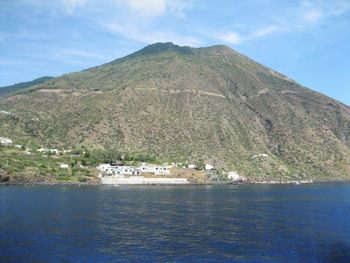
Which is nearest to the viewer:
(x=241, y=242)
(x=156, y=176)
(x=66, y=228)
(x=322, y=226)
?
(x=241, y=242)

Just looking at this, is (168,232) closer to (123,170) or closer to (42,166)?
(42,166)

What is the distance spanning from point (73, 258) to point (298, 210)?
63800 millimetres

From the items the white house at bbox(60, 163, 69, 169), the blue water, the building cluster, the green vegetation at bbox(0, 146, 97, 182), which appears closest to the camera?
the blue water

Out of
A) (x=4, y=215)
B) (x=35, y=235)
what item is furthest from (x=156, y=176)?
(x=35, y=235)

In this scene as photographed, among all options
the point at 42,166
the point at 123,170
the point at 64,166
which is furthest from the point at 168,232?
the point at 123,170

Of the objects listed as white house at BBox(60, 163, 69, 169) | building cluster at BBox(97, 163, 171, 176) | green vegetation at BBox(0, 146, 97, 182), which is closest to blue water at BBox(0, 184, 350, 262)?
green vegetation at BBox(0, 146, 97, 182)

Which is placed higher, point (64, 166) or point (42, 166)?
point (64, 166)

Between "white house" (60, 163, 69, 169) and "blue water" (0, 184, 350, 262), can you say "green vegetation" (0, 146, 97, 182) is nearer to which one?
"white house" (60, 163, 69, 169)

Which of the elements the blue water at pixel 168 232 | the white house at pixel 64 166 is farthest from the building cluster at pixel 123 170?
the blue water at pixel 168 232

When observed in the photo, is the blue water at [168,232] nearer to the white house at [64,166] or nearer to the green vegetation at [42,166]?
the green vegetation at [42,166]

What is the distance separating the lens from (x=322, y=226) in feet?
249

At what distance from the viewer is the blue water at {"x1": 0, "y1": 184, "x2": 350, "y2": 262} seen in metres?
51.7

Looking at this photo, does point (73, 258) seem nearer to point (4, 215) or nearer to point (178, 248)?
point (178, 248)

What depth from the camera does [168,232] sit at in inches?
2625
